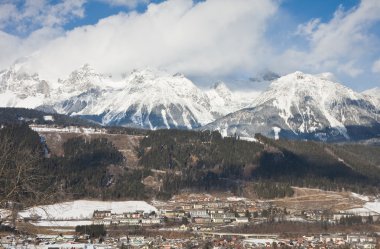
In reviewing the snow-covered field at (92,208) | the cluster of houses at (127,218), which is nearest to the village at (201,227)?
the cluster of houses at (127,218)

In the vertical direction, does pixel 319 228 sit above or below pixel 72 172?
below

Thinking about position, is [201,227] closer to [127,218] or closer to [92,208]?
[127,218]

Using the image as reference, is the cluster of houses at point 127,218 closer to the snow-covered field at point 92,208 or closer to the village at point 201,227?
the village at point 201,227

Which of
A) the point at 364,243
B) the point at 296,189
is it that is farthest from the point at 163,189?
the point at 364,243

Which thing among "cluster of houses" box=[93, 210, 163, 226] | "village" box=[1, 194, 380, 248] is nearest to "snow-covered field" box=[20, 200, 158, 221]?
"village" box=[1, 194, 380, 248]

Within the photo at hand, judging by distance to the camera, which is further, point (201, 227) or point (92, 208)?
point (92, 208)

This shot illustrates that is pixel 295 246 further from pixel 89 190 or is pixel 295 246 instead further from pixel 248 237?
pixel 89 190

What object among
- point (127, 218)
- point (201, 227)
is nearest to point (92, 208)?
point (127, 218)

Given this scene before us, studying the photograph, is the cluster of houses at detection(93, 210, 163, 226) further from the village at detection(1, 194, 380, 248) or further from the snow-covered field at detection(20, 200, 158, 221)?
the snow-covered field at detection(20, 200, 158, 221)

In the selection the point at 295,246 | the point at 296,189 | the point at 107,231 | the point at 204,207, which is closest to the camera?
the point at 295,246

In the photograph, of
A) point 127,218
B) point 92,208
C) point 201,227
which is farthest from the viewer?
point 92,208

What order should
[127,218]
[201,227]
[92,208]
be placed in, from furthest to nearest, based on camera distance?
1. [92,208]
2. [127,218]
3. [201,227]
